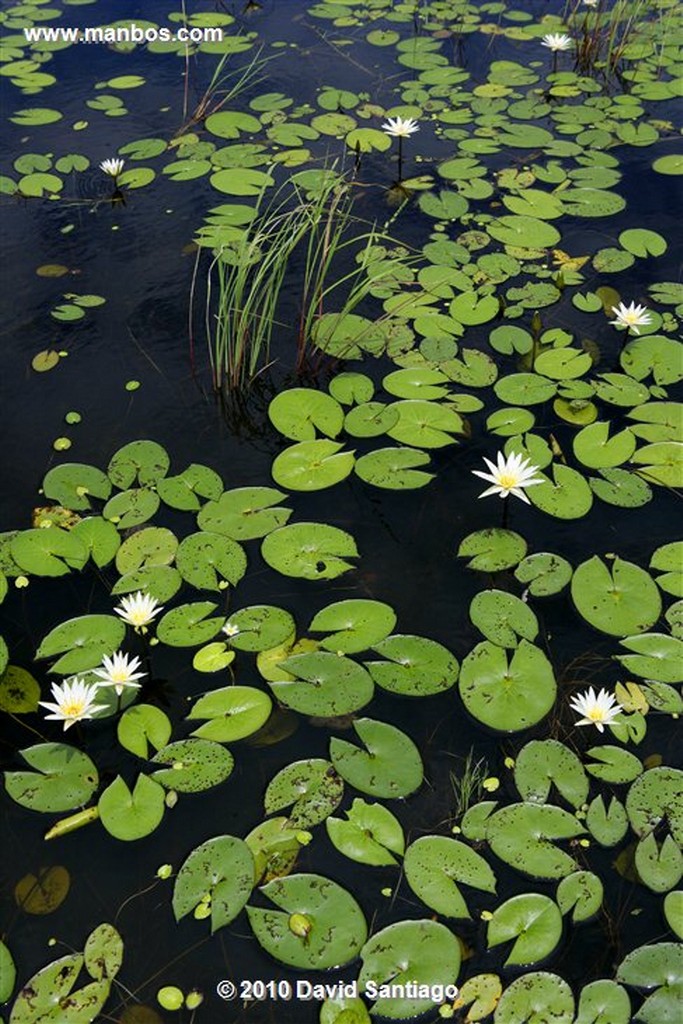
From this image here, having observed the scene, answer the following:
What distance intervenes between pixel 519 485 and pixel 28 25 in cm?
592

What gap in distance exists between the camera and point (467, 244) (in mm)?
4410

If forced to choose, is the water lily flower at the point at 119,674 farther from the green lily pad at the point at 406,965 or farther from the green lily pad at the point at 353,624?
the green lily pad at the point at 406,965

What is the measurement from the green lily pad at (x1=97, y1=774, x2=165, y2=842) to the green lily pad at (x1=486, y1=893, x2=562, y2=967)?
36.7 inches

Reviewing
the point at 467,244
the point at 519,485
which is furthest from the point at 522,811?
the point at 467,244

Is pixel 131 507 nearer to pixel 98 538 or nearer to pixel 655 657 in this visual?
pixel 98 538

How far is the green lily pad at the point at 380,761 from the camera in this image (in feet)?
7.97

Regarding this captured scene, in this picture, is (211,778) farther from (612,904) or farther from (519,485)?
(519,485)

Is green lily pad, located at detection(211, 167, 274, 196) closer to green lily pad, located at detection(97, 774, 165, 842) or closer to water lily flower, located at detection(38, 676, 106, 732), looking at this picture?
water lily flower, located at detection(38, 676, 106, 732)

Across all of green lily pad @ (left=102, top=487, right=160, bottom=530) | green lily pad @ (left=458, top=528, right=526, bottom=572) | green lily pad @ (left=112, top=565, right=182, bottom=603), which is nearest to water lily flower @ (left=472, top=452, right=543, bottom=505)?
green lily pad @ (left=458, top=528, right=526, bottom=572)

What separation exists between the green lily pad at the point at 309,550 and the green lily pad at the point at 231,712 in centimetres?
49

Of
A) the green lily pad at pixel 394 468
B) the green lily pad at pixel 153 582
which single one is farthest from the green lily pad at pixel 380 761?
the green lily pad at pixel 394 468

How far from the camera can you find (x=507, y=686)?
8.60ft

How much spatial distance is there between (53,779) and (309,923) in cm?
85

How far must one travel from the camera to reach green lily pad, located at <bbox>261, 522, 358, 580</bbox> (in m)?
3.00
